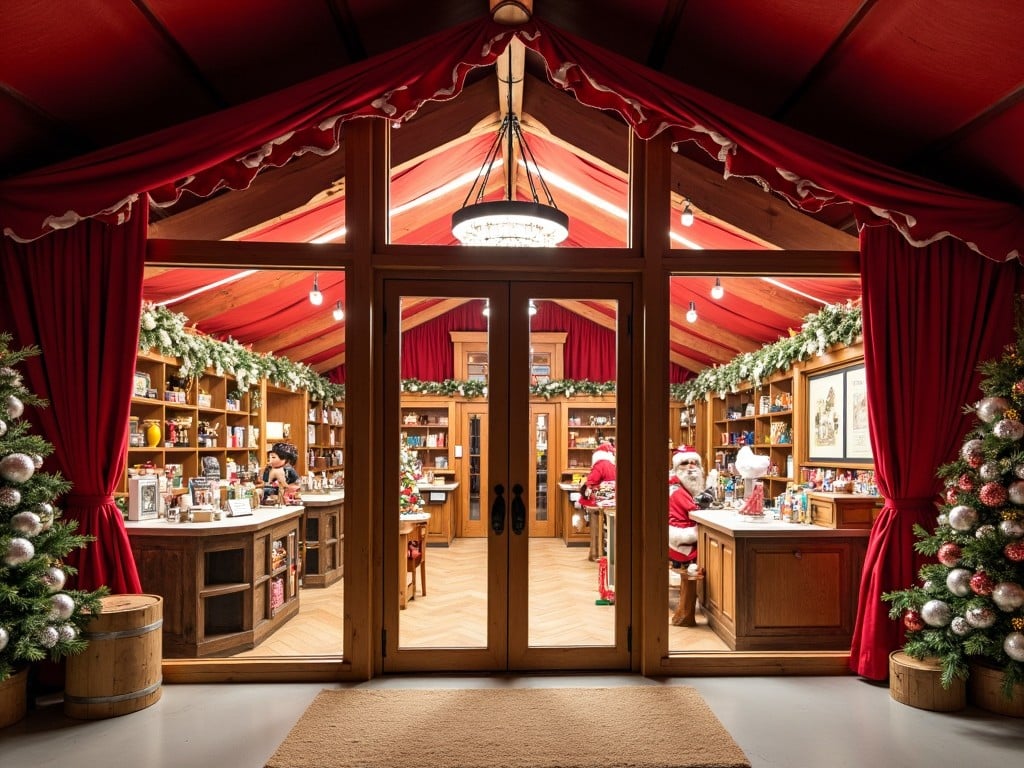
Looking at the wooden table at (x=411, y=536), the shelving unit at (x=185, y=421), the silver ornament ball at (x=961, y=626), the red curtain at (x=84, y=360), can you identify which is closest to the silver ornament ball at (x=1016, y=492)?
the silver ornament ball at (x=961, y=626)

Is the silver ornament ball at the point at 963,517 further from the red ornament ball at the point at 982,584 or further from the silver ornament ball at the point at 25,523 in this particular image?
the silver ornament ball at the point at 25,523

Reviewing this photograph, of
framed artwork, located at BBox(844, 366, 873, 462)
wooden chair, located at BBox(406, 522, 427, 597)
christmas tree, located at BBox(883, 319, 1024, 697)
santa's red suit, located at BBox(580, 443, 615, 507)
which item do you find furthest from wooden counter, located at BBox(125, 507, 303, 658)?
framed artwork, located at BBox(844, 366, 873, 462)

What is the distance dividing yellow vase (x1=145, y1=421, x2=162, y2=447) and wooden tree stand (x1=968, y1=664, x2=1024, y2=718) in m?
6.30

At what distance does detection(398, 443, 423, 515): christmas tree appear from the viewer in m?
5.15

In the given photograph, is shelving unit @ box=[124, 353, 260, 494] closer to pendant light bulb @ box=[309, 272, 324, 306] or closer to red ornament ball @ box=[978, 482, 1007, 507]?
pendant light bulb @ box=[309, 272, 324, 306]

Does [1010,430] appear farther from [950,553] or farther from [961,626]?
[961,626]

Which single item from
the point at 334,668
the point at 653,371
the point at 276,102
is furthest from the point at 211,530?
the point at 653,371

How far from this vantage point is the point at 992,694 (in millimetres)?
3883

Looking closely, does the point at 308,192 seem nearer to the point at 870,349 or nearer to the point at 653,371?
the point at 653,371

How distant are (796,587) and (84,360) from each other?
4619 millimetres

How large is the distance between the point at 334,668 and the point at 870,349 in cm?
373

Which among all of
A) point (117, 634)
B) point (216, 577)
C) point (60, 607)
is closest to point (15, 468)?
point (60, 607)

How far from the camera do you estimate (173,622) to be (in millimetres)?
4766

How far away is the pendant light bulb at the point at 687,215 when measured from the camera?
4.78 meters
